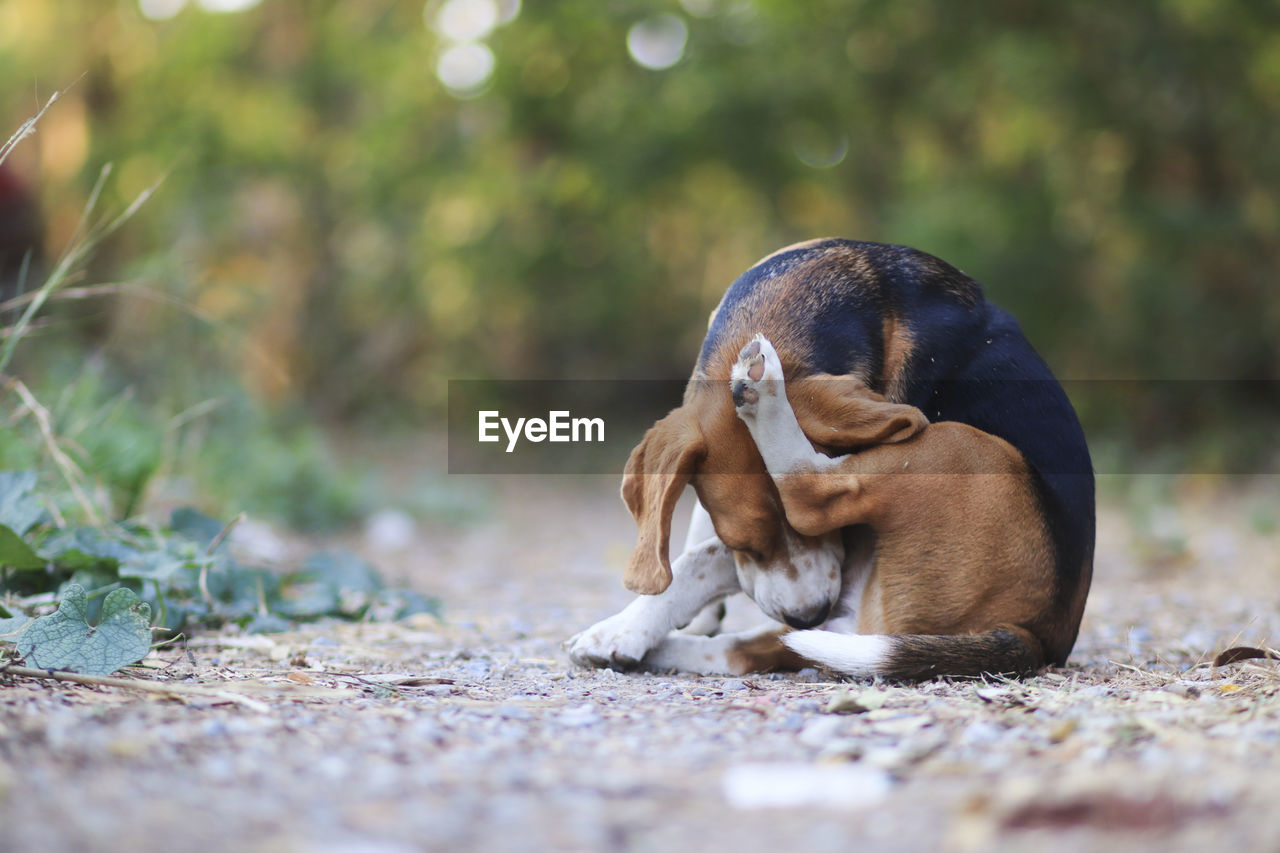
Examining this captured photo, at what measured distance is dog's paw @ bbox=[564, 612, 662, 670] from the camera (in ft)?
10.6

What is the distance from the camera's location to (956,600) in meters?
3.01

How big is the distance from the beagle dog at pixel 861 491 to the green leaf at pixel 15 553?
1535 mm

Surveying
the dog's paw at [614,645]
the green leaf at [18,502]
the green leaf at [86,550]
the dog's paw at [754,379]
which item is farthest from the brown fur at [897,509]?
the green leaf at [18,502]

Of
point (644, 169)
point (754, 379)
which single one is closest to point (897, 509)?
point (754, 379)

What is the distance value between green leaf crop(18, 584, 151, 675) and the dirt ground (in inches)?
3.6

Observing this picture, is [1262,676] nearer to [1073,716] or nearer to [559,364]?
[1073,716]

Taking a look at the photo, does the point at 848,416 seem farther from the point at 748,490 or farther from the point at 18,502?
the point at 18,502

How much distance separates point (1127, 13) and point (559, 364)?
662 centimetres

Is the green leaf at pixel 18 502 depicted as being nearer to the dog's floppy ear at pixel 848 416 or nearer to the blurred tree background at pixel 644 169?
the dog's floppy ear at pixel 848 416

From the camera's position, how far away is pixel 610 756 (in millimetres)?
2174

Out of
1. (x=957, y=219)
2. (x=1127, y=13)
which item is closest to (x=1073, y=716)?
(x=957, y=219)

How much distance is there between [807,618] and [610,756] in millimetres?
1082

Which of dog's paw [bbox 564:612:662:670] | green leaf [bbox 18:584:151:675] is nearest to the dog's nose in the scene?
dog's paw [bbox 564:612:662:670]

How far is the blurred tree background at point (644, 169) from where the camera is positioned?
1036 cm
